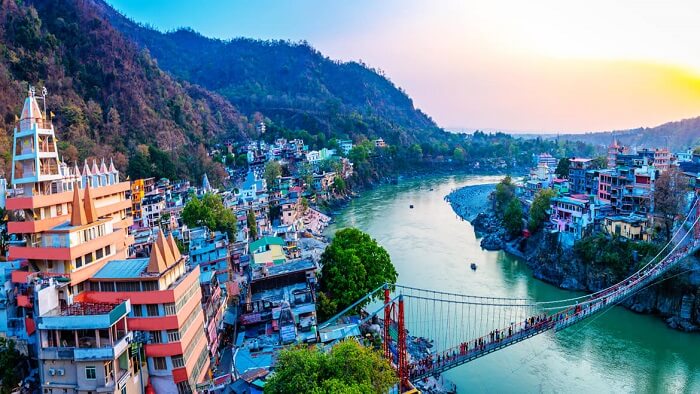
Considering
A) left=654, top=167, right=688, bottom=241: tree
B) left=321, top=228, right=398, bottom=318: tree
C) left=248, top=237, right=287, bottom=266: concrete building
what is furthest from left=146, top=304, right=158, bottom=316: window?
left=654, top=167, right=688, bottom=241: tree

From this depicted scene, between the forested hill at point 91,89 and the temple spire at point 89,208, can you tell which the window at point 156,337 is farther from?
the forested hill at point 91,89

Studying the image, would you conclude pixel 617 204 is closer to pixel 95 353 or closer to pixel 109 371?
pixel 109 371

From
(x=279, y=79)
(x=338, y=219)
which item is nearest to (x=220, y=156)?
(x=338, y=219)

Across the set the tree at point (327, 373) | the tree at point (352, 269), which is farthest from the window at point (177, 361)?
the tree at point (352, 269)

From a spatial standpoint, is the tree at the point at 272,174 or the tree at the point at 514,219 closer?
the tree at the point at 514,219

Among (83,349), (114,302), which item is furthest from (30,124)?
(83,349)

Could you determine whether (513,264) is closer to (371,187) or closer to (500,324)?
(500,324)

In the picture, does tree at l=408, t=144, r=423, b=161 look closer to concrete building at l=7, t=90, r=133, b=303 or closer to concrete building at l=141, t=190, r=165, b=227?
concrete building at l=141, t=190, r=165, b=227
